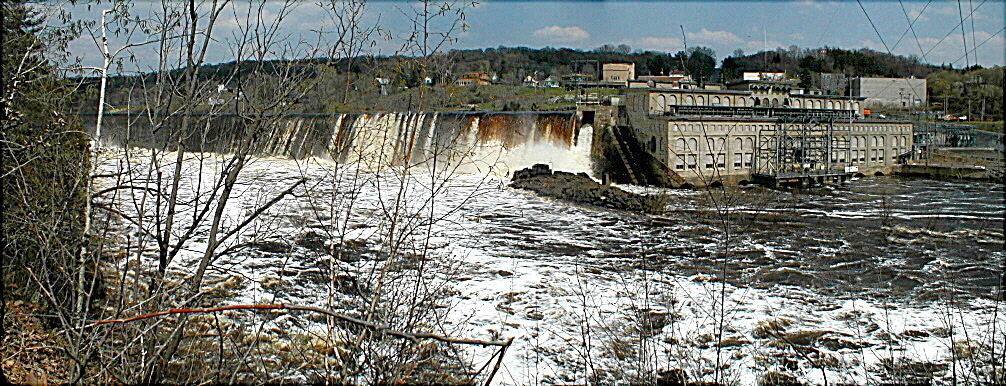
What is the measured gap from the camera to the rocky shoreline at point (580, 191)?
62.4 ft

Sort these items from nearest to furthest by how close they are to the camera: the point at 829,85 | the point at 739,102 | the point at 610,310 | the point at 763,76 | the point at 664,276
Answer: the point at 610,310
the point at 664,276
the point at 739,102
the point at 829,85
the point at 763,76

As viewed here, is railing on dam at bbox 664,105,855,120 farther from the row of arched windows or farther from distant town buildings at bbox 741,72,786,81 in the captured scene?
distant town buildings at bbox 741,72,786,81

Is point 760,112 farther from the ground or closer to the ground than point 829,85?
closer to the ground

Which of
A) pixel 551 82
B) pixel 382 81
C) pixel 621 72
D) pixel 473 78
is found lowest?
pixel 382 81

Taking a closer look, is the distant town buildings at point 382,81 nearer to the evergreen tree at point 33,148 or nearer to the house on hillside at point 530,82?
the evergreen tree at point 33,148

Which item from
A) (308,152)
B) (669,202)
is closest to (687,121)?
(669,202)

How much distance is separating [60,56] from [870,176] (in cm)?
3110

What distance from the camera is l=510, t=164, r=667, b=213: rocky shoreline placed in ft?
62.4

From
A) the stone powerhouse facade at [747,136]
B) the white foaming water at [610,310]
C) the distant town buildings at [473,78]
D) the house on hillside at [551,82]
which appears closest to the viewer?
the distant town buildings at [473,78]

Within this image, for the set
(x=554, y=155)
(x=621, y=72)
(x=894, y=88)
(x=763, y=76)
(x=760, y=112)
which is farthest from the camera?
(x=621, y=72)

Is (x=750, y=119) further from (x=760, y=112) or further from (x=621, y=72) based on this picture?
(x=621, y=72)

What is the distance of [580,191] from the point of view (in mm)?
20953

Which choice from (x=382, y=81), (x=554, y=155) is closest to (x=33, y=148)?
(x=382, y=81)

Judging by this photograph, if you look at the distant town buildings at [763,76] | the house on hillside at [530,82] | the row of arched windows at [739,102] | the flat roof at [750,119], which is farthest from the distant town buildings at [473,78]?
the house on hillside at [530,82]
